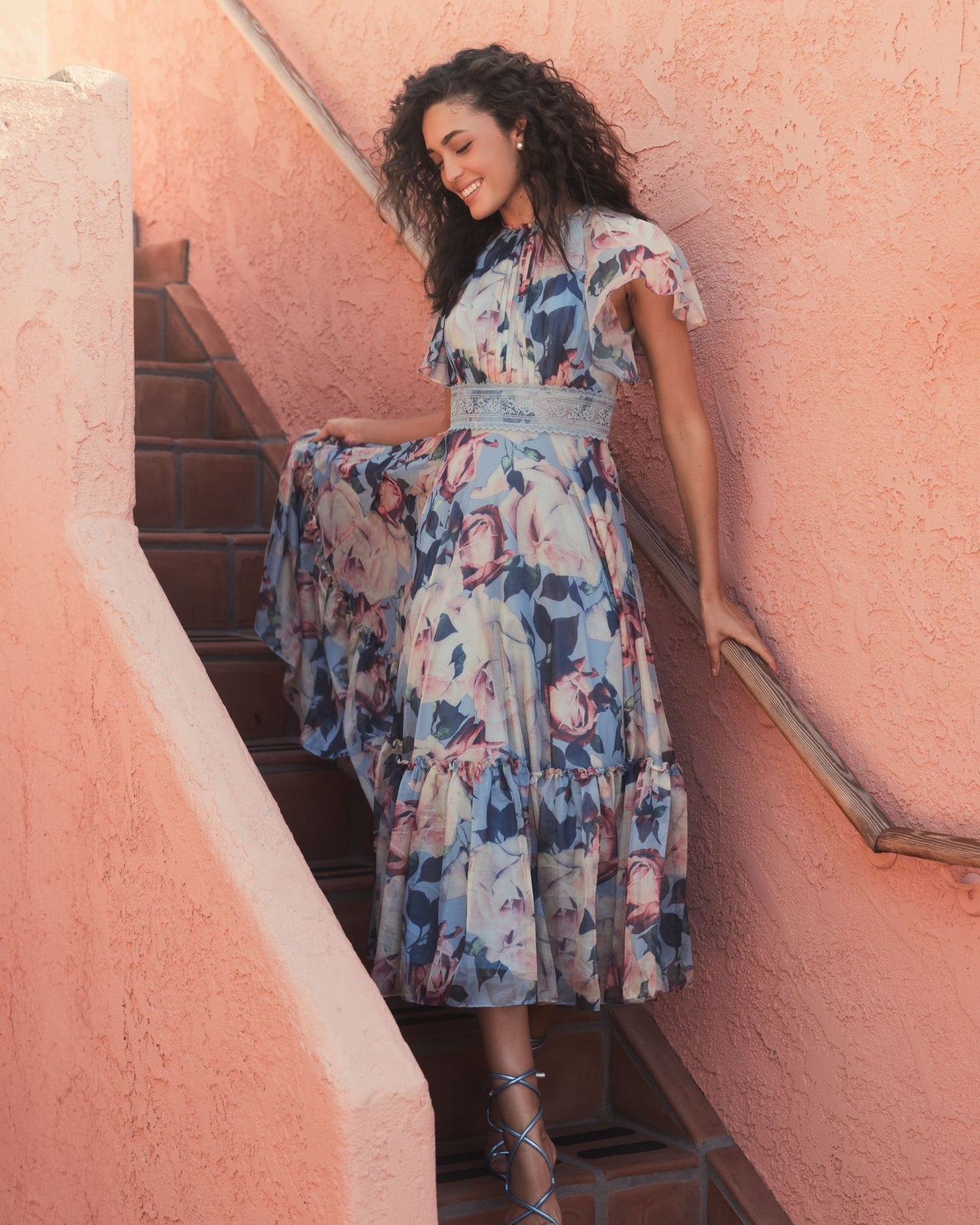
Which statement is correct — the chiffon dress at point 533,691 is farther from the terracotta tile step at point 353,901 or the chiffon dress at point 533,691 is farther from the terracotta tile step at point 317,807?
the terracotta tile step at point 317,807

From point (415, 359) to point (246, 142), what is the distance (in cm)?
118

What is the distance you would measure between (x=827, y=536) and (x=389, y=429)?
963 mm

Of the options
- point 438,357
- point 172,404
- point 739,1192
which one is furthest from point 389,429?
point 739,1192

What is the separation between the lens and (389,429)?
2734 mm

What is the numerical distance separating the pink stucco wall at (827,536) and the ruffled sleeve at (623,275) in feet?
0.49

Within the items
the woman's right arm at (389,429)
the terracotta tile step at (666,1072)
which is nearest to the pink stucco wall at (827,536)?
the terracotta tile step at (666,1072)

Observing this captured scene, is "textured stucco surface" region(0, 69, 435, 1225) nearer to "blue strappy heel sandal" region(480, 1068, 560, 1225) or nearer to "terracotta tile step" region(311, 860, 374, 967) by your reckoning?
"blue strappy heel sandal" region(480, 1068, 560, 1225)

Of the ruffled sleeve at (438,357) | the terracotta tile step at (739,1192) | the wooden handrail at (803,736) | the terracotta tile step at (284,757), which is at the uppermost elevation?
the ruffled sleeve at (438,357)

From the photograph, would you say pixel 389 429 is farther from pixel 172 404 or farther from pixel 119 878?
pixel 172 404

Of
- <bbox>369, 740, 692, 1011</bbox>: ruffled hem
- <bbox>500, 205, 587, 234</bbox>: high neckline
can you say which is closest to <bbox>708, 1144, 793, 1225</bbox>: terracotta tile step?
<bbox>369, 740, 692, 1011</bbox>: ruffled hem

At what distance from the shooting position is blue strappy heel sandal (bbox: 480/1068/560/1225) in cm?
206

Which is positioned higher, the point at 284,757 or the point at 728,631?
the point at 728,631

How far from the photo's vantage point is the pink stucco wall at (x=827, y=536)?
1959 millimetres

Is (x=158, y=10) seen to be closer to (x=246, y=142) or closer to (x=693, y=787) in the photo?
(x=246, y=142)
